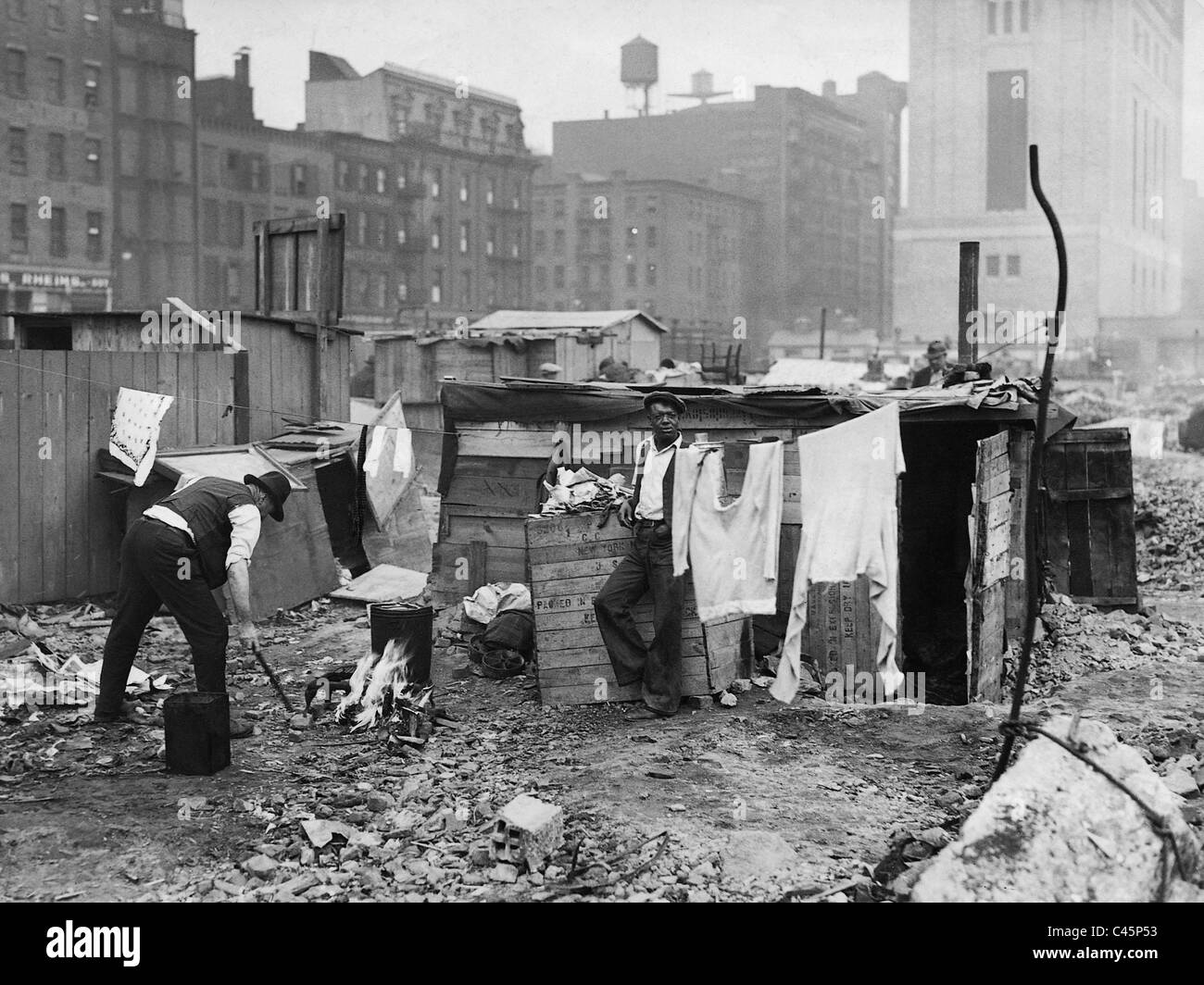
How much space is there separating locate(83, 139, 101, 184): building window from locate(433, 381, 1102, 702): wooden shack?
47.5m

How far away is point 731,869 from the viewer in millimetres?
6418

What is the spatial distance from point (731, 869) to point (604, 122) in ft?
287

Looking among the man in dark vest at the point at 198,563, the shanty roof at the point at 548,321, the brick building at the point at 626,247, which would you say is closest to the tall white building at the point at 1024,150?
the brick building at the point at 626,247

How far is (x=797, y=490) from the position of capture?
1080 centimetres

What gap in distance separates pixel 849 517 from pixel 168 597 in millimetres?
4685

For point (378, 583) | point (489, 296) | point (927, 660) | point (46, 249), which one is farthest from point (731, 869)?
point (489, 296)

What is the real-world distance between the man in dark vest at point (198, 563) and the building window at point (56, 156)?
49271 mm

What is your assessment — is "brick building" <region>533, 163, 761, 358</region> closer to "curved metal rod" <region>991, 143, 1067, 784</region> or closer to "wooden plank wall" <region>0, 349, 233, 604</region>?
"wooden plank wall" <region>0, 349, 233, 604</region>

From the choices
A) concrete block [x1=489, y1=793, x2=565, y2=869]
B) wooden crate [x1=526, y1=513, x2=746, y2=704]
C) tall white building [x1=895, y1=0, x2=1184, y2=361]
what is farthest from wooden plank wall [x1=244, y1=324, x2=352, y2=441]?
tall white building [x1=895, y1=0, x2=1184, y2=361]

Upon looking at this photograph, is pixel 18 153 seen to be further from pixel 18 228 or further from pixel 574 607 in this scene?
pixel 574 607

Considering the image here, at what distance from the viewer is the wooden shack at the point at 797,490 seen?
10.5m

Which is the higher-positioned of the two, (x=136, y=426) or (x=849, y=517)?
(x=136, y=426)

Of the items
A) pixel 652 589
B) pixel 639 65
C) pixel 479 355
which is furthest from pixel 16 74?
pixel 652 589
